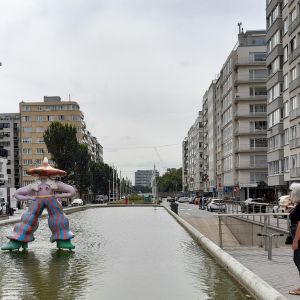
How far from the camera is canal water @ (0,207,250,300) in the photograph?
9156 millimetres

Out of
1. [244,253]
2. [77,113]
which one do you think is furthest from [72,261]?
[77,113]

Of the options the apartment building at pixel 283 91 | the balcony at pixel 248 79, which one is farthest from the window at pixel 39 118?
the apartment building at pixel 283 91

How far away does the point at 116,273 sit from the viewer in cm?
1145

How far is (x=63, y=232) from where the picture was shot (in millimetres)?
15898

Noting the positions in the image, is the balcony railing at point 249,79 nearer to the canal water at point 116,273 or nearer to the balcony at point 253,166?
the balcony at point 253,166

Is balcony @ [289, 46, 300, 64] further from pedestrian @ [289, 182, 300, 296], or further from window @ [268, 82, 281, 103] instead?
pedestrian @ [289, 182, 300, 296]

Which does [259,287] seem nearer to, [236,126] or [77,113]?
[236,126]

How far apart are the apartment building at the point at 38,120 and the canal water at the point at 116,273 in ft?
385

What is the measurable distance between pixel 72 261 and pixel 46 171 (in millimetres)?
3399

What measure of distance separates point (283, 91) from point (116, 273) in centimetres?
4208

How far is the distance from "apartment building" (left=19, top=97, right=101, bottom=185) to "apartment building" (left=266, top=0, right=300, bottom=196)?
275 feet

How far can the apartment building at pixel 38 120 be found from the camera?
132500mm

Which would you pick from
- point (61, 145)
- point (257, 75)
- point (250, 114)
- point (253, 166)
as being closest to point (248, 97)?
point (250, 114)

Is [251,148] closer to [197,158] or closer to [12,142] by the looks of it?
[197,158]
